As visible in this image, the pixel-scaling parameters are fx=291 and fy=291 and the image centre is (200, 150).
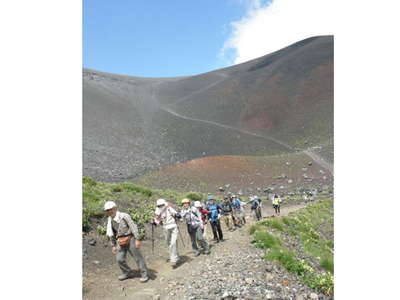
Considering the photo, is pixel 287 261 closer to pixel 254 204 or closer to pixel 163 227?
pixel 163 227

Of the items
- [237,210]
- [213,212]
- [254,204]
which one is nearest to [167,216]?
[213,212]

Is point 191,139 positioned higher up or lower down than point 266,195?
higher up

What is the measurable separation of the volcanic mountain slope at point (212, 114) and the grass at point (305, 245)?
27613 millimetres

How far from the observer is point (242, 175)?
38125 millimetres

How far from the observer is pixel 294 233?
504 inches

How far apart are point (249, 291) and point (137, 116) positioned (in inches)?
2613

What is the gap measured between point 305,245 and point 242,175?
2616cm

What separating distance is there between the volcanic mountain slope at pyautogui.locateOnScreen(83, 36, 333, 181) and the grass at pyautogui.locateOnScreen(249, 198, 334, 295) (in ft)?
90.6

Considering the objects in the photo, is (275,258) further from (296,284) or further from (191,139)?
(191,139)

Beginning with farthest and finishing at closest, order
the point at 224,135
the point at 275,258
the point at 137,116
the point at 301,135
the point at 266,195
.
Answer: the point at 137,116, the point at 224,135, the point at 301,135, the point at 266,195, the point at 275,258

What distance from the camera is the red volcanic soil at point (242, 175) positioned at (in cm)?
3434
